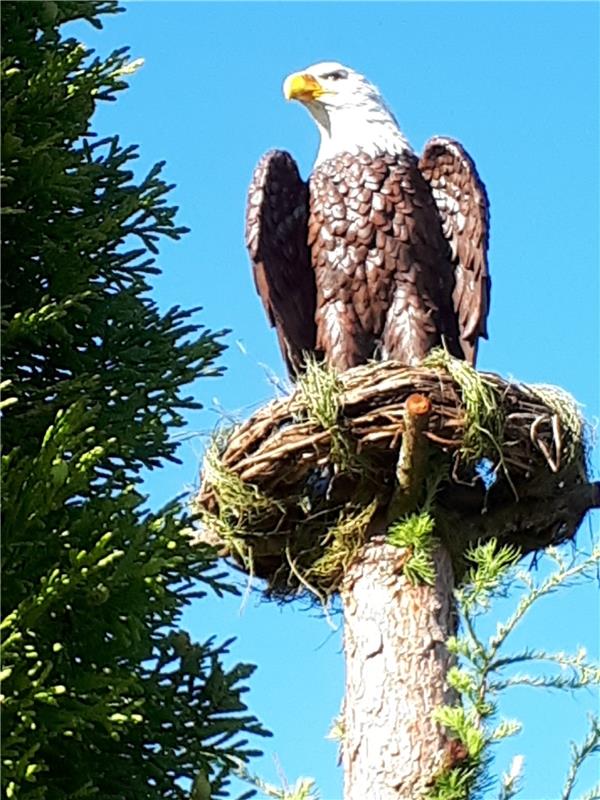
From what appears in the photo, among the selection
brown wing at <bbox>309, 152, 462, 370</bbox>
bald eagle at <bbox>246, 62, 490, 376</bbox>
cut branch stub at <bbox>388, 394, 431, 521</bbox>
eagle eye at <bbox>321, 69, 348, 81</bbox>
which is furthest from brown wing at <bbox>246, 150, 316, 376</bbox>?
cut branch stub at <bbox>388, 394, 431, 521</bbox>

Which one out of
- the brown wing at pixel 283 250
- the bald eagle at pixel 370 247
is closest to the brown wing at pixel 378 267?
the bald eagle at pixel 370 247

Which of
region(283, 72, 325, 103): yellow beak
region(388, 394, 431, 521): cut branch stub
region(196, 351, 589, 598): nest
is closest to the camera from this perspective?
region(388, 394, 431, 521): cut branch stub

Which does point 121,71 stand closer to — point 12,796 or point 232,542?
point 232,542

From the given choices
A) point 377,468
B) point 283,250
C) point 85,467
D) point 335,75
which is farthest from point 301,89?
point 85,467

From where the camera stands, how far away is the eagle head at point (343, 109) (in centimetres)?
585

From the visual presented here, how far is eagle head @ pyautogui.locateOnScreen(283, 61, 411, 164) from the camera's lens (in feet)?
19.2

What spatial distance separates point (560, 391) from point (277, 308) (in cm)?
128

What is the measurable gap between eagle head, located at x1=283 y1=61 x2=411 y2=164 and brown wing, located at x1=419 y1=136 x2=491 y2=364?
0.16 meters

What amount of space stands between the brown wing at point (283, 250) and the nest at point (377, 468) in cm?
96

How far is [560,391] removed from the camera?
474 cm

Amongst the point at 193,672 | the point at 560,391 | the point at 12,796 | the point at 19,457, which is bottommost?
the point at 12,796

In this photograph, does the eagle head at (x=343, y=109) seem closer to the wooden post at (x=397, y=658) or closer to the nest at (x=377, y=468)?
the nest at (x=377, y=468)

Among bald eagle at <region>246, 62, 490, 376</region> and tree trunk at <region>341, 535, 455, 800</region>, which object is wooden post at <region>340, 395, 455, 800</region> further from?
bald eagle at <region>246, 62, 490, 376</region>

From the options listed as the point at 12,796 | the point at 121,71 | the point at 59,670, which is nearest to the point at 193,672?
the point at 59,670
